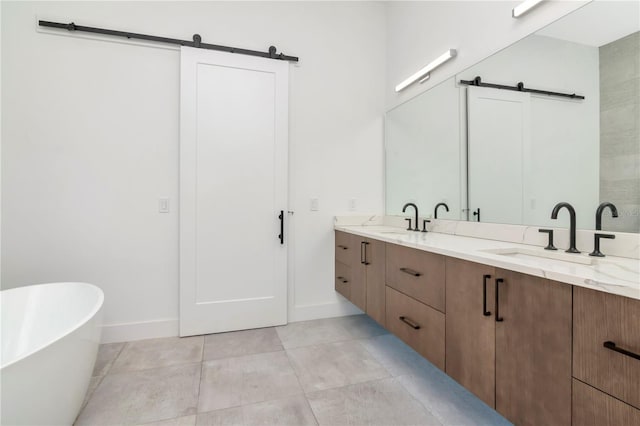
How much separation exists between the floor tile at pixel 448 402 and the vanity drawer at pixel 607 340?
2.53 feet

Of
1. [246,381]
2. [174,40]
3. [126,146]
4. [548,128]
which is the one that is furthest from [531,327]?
[174,40]

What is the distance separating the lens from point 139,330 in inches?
92.4

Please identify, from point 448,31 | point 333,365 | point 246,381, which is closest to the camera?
point 246,381

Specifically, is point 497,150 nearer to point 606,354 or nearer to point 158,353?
point 606,354

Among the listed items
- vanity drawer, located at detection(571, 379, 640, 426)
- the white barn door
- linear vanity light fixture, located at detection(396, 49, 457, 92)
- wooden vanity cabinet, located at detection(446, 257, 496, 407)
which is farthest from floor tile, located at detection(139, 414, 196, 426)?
linear vanity light fixture, located at detection(396, 49, 457, 92)

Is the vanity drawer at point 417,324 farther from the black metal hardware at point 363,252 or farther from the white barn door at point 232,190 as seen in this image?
the white barn door at point 232,190

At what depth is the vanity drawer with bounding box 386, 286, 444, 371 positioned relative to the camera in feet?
4.84

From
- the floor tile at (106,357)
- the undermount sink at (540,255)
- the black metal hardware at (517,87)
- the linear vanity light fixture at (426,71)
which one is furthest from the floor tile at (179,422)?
the linear vanity light fixture at (426,71)

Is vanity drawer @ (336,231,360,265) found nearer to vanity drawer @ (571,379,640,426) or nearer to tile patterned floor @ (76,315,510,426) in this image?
tile patterned floor @ (76,315,510,426)

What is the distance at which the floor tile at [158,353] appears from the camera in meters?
1.96

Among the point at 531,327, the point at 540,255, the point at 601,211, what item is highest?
the point at 601,211

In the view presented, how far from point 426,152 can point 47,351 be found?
102 inches

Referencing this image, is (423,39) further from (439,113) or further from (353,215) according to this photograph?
(353,215)

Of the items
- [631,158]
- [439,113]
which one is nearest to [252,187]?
[439,113]
